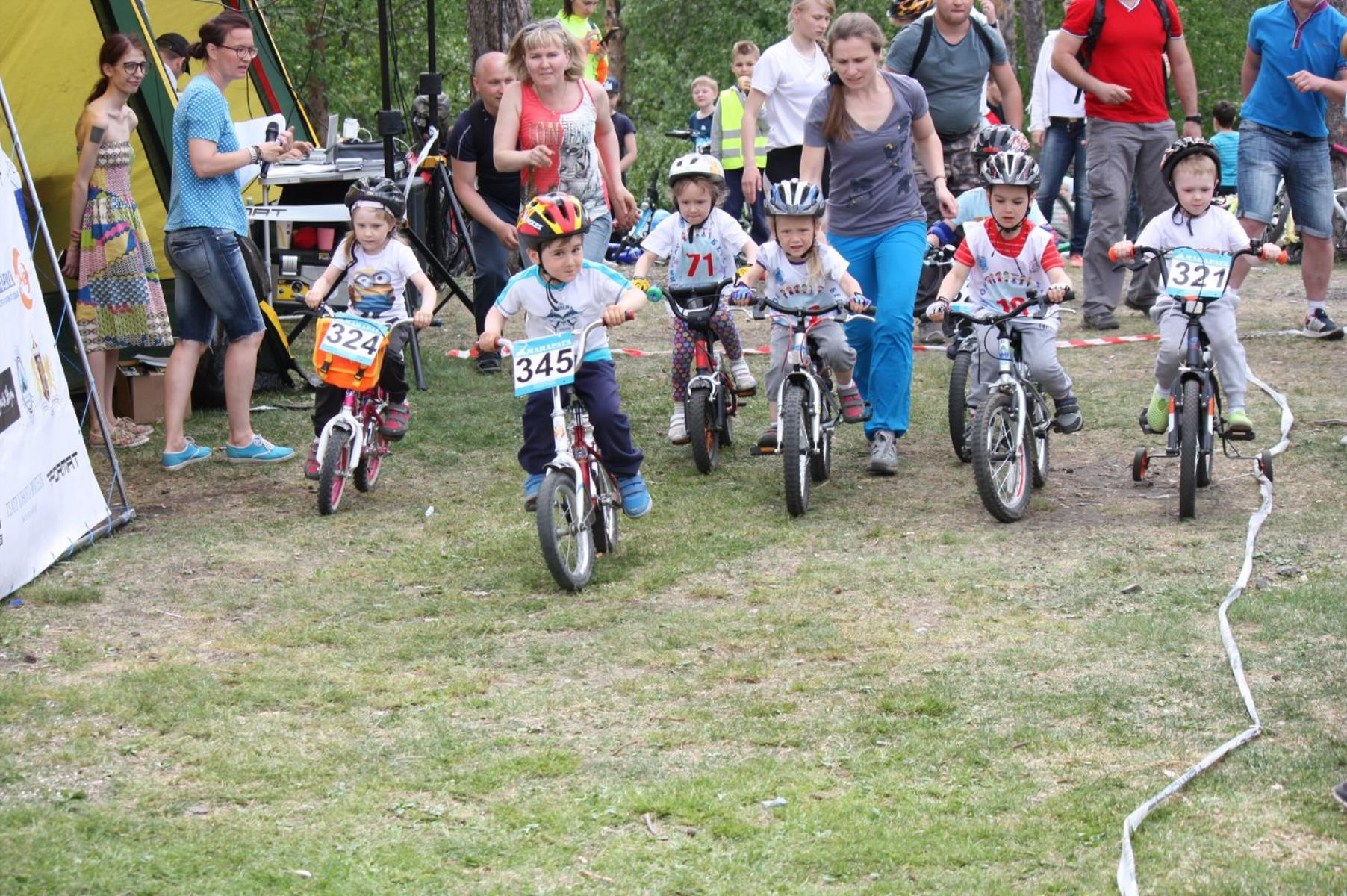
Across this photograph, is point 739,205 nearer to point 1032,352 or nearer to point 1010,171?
point 1010,171

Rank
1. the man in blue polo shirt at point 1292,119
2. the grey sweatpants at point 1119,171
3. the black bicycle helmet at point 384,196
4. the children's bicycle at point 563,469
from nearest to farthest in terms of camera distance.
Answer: the children's bicycle at point 563,469 → the black bicycle helmet at point 384,196 → the man in blue polo shirt at point 1292,119 → the grey sweatpants at point 1119,171

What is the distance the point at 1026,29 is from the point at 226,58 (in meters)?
19.0

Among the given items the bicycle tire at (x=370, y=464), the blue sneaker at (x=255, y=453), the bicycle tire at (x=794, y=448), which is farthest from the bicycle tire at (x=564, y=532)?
the blue sneaker at (x=255, y=453)

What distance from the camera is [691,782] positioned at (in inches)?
186

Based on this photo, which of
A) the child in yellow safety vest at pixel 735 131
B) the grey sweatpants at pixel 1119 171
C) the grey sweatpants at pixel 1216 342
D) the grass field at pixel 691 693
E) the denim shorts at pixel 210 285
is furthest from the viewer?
the child in yellow safety vest at pixel 735 131

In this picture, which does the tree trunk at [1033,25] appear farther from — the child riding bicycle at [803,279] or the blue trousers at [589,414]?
the blue trousers at [589,414]

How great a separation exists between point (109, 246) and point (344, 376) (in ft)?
6.70

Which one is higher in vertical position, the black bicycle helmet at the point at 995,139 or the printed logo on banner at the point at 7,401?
the black bicycle helmet at the point at 995,139

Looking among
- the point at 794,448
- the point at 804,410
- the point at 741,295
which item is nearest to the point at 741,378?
the point at 804,410

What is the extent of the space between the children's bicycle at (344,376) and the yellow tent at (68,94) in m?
3.01

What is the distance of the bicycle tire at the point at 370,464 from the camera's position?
855 centimetres

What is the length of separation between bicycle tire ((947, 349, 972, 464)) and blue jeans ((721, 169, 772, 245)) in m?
4.56

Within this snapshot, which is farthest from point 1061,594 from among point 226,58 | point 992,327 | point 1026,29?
point 1026,29

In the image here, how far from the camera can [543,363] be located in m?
6.78
